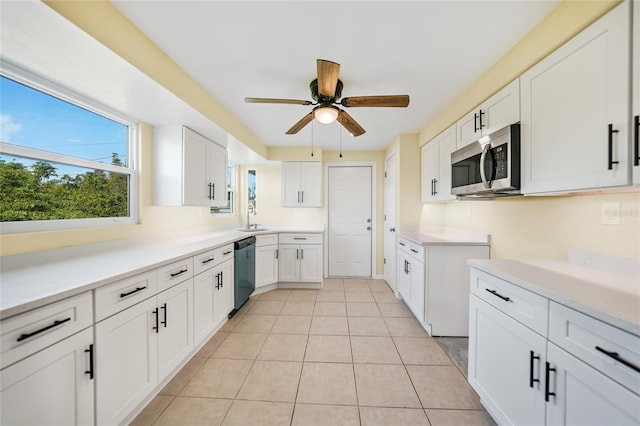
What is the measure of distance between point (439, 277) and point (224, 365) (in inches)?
83.8

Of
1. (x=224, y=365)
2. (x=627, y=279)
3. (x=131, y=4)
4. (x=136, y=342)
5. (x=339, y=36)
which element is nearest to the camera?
(x=627, y=279)

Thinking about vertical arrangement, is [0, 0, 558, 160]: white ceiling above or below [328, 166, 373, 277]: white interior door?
above

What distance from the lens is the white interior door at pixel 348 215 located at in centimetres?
435

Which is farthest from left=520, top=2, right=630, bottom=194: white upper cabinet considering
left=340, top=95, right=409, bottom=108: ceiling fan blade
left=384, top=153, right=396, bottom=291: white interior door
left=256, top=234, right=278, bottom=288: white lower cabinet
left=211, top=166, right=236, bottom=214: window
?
left=211, top=166, right=236, bottom=214: window

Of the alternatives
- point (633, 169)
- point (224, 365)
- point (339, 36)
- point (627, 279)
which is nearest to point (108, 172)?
point (224, 365)

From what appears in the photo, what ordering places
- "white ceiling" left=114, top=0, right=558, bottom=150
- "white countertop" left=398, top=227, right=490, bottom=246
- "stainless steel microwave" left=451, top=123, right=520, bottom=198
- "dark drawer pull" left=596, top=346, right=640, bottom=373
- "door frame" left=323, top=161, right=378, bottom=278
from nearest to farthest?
"dark drawer pull" left=596, top=346, right=640, bottom=373 < "white ceiling" left=114, top=0, right=558, bottom=150 < "stainless steel microwave" left=451, top=123, right=520, bottom=198 < "white countertop" left=398, top=227, right=490, bottom=246 < "door frame" left=323, top=161, right=378, bottom=278

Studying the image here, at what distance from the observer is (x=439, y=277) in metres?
2.36

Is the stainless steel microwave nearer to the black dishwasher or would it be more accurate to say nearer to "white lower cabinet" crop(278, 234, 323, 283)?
"white lower cabinet" crop(278, 234, 323, 283)

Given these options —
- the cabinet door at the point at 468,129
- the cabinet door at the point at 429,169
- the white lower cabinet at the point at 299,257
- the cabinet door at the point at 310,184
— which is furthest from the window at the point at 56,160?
the cabinet door at the point at 429,169

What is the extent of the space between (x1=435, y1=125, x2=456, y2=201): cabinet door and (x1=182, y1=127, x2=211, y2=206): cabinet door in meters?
A: 2.70

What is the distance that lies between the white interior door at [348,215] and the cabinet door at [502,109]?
99.4 inches

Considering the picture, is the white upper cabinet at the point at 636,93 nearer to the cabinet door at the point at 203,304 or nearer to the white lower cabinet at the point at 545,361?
the white lower cabinet at the point at 545,361

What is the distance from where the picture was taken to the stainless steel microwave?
151 centimetres

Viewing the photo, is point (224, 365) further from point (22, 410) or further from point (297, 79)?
point (297, 79)
